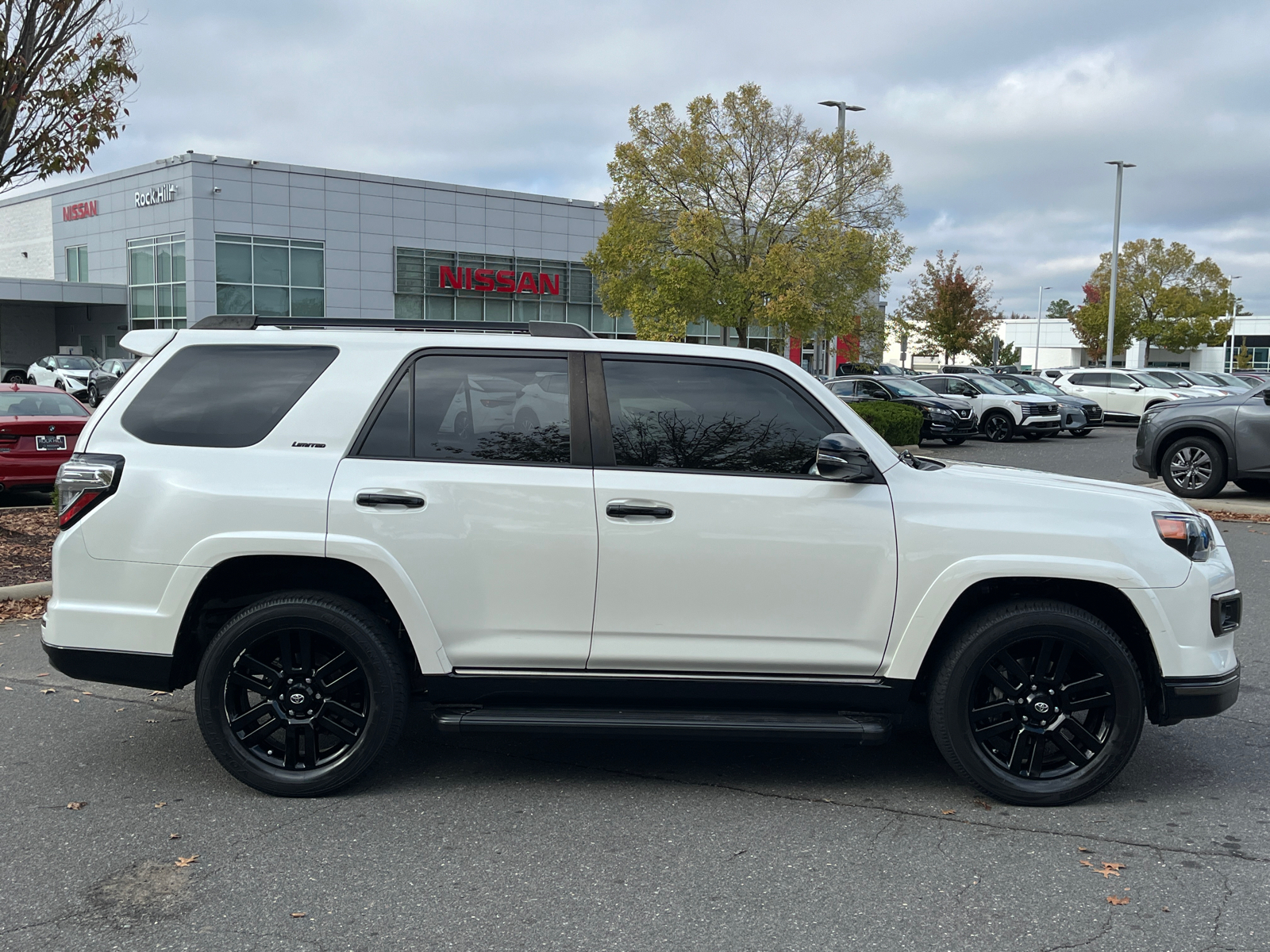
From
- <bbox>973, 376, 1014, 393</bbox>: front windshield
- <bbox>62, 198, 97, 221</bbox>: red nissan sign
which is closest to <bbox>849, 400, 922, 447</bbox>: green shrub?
<bbox>973, 376, 1014, 393</bbox>: front windshield

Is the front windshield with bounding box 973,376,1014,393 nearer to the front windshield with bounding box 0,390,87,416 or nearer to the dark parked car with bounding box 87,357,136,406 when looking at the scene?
the front windshield with bounding box 0,390,87,416

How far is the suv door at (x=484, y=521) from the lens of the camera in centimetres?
423

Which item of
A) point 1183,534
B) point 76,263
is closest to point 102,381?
point 76,263

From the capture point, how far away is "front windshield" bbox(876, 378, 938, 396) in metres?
26.4


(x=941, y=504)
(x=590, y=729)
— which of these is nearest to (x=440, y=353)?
(x=590, y=729)

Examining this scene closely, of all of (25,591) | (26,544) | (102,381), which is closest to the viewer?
(25,591)

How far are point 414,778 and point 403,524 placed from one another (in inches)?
45.3

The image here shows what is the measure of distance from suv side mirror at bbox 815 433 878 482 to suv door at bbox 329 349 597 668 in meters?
0.89

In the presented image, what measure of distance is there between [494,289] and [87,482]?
4572 centimetres

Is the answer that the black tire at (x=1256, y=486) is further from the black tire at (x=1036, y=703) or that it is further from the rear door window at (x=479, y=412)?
the rear door window at (x=479, y=412)

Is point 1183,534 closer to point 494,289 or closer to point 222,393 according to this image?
point 222,393

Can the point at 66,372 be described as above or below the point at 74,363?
below

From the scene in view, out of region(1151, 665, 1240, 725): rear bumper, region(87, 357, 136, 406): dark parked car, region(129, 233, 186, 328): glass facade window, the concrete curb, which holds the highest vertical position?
region(129, 233, 186, 328): glass facade window

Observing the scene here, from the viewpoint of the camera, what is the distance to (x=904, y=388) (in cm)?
2669
